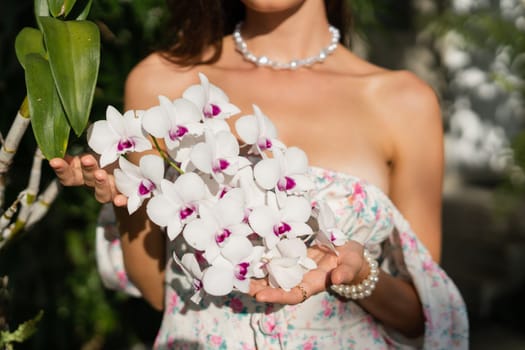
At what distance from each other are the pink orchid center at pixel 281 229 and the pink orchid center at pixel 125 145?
201 mm

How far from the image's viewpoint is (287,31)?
1.40 meters

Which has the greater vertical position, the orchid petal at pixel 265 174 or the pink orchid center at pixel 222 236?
the orchid petal at pixel 265 174

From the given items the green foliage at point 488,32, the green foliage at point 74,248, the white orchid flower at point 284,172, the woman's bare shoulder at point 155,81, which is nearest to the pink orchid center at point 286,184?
the white orchid flower at point 284,172

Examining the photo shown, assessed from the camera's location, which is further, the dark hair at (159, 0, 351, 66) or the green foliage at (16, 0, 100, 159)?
the dark hair at (159, 0, 351, 66)

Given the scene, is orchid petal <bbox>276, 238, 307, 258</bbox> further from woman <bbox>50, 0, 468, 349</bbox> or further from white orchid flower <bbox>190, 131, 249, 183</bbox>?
woman <bbox>50, 0, 468, 349</bbox>

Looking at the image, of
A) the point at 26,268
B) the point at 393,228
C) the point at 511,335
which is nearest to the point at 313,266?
the point at 393,228

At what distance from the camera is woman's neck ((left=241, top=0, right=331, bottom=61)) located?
139 cm

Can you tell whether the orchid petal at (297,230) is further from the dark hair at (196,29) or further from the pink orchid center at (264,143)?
the dark hair at (196,29)

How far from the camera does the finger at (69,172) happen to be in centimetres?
94

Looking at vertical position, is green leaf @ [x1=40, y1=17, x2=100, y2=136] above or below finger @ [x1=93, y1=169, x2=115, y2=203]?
above

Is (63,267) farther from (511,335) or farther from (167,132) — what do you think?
(511,335)

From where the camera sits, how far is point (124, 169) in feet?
3.05

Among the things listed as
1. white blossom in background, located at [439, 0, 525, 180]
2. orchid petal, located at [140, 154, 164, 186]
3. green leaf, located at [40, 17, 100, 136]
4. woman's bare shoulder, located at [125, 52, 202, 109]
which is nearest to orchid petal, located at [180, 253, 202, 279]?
orchid petal, located at [140, 154, 164, 186]

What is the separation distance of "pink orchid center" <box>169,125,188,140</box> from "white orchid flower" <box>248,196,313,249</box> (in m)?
0.13
